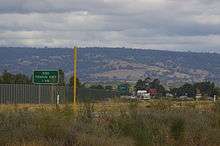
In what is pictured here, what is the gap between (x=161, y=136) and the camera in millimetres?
19531

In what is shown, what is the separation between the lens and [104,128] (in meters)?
19.5

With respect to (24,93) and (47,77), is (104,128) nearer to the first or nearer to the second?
(47,77)

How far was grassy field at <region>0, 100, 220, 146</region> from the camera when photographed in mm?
16391

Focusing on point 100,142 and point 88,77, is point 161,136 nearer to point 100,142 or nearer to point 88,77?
point 100,142

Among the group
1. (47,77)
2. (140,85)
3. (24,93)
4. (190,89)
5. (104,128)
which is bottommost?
(140,85)

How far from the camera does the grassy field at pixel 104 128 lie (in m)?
16.4

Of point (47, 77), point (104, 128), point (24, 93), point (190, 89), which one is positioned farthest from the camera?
point (190, 89)

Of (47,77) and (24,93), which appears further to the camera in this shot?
(24,93)

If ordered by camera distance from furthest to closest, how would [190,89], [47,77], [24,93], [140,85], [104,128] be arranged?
[140,85], [190,89], [24,93], [47,77], [104,128]

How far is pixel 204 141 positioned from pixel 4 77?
6716cm

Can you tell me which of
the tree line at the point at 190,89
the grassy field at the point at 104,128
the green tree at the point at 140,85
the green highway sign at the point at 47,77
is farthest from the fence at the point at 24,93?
the green tree at the point at 140,85

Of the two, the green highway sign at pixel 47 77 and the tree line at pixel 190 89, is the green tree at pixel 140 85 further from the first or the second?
the green highway sign at pixel 47 77

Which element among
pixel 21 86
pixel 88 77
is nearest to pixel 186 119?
pixel 21 86

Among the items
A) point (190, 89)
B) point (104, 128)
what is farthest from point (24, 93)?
point (190, 89)
